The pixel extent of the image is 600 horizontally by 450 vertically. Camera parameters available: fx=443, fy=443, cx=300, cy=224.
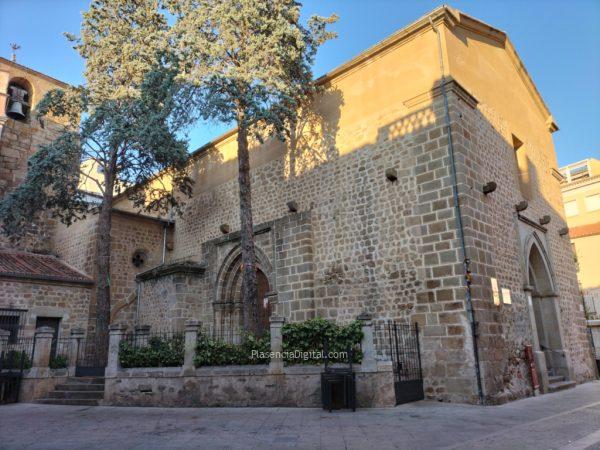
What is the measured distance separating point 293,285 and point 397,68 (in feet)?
21.7

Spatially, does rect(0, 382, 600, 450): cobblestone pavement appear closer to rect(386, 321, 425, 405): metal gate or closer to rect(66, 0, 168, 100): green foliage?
rect(386, 321, 425, 405): metal gate

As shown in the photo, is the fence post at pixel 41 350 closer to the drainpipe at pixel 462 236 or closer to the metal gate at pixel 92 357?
the metal gate at pixel 92 357

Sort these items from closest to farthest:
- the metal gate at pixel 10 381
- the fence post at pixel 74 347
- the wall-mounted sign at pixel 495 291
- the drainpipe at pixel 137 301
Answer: the wall-mounted sign at pixel 495 291 → the metal gate at pixel 10 381 → the fence post at pixel 74 347 → the drainpipe at pixel 137 301

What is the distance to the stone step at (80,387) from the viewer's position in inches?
431

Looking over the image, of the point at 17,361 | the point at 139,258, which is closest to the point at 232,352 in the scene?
the point at 17,361

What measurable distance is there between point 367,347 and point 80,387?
7.54m

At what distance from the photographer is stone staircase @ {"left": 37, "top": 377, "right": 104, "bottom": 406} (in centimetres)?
1055

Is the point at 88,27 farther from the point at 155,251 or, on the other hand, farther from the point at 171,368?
the point at 171,368

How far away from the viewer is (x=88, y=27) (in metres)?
15.7

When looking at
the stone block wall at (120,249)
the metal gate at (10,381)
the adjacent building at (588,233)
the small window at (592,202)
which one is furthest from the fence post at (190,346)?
the small window at (592,202)

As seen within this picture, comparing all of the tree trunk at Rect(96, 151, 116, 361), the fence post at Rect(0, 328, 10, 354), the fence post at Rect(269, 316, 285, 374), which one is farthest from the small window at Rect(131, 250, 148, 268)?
the fence post at Rect(269, 316, 285, 374)

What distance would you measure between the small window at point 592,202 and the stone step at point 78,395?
2913cm

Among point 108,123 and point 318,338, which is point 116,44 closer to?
point 108,123

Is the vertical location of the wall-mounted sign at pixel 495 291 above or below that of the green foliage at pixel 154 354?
above
